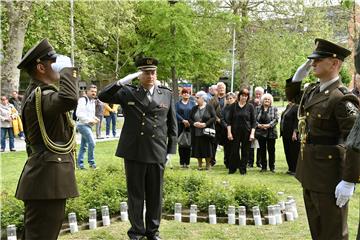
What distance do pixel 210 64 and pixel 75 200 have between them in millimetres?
20527

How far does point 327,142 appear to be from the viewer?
4332 millimetres

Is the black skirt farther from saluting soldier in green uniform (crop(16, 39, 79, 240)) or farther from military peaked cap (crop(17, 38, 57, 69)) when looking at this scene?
military peaked cap (crop(17, 38, 57, 69))

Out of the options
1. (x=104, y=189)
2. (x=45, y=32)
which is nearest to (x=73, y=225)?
(x=104, y=189)

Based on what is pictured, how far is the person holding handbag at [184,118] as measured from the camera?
1162 cm

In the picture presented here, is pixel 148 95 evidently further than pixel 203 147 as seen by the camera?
No

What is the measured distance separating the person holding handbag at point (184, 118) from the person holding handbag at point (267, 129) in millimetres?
1705

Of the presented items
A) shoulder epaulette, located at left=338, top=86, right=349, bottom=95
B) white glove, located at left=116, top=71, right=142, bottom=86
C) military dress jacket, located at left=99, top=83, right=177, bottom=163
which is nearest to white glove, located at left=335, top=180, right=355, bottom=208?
shoulder epaulette, located at left=338, top=86, right=349, bottom=95

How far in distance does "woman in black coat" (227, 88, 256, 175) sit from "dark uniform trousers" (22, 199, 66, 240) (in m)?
7.25

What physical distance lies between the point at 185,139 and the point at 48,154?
7.70 meters

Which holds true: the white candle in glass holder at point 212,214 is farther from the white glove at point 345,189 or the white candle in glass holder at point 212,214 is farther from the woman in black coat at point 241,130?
the woman in black coat at point 241,130

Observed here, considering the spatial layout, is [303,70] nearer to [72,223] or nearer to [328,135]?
[328,135]

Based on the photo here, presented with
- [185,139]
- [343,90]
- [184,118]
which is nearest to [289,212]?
[343,90]

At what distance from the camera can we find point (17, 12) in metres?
18.6

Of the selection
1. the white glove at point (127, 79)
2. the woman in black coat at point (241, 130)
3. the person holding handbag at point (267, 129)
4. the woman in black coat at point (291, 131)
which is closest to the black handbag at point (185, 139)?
the woman in black coat at point (241, 130)
